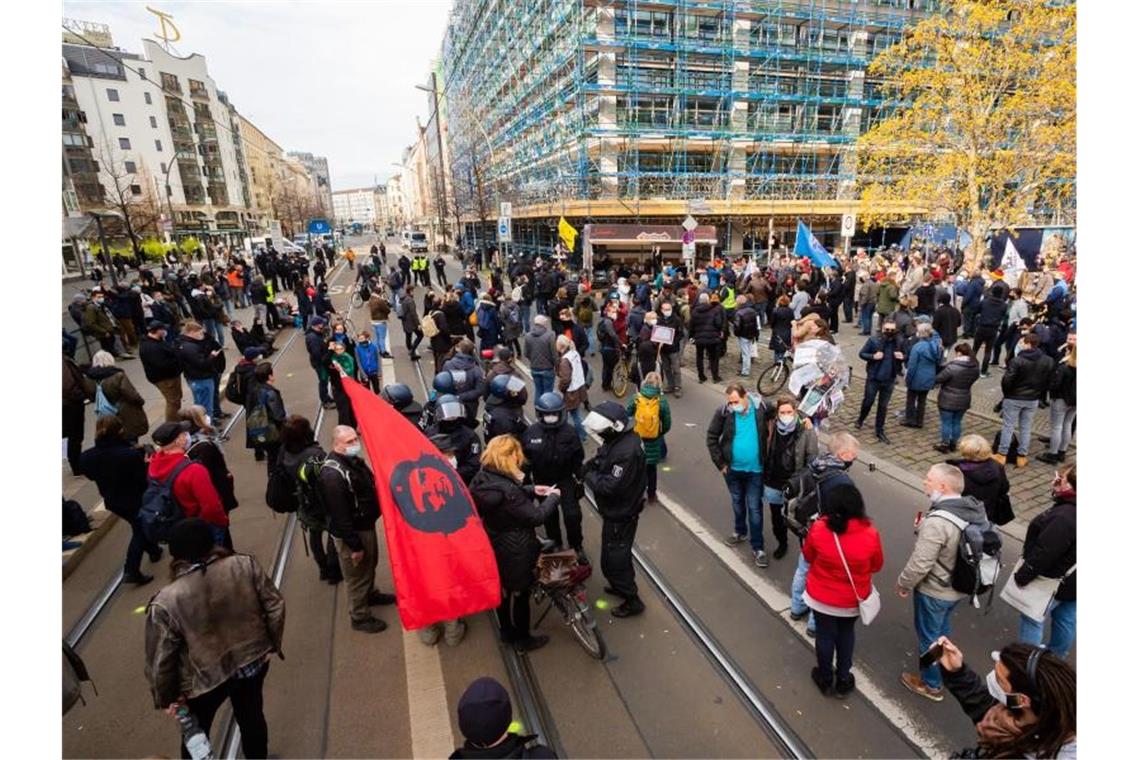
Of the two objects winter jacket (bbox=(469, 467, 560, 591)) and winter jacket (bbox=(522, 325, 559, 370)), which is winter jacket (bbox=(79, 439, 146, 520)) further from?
winter jacket (bbox=(522, 325, 559, 370))

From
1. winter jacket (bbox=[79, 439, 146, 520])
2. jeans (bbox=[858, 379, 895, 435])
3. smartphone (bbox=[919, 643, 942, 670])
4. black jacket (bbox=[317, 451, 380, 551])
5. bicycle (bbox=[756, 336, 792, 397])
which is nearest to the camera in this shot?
smartphone (bbox=[919, 643, 942, 670])

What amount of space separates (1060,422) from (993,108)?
1744 cm

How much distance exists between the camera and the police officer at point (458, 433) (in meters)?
4.79

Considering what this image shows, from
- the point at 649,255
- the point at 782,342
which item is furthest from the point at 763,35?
the point at 782,342

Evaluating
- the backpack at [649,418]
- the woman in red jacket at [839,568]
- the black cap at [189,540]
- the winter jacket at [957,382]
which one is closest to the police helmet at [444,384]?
the backpack at [649,418]

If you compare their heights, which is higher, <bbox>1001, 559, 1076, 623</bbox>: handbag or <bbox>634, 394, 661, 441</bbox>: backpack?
<bbox>634, 394, 661, 441</bbox>: backpack

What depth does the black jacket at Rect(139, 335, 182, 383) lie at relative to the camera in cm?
860

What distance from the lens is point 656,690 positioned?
401 cm

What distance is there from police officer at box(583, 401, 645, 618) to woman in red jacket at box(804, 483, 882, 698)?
1350mm

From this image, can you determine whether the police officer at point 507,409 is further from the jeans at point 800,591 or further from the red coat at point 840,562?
the red coat at point 840,562

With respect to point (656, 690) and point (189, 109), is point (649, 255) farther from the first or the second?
point (189, 109)

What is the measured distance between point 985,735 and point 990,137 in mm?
22047

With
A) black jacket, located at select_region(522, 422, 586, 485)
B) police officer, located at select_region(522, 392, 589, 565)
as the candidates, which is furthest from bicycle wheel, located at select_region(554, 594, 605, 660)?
black jacket, located at select_region(522, 422, 586, 485)

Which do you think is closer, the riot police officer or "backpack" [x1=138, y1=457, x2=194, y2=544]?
"backpack" [x1=138, y1=457, x2=194, y2=544]
